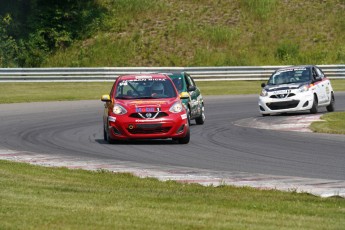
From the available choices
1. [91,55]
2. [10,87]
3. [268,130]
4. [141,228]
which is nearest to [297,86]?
[268,130]

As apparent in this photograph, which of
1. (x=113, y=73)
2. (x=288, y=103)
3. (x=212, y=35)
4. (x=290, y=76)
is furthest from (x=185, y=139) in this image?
(x=212, y=35)

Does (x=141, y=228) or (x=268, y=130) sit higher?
(x=141, y=228)

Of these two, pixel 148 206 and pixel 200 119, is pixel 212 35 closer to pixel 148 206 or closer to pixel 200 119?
pixel 200 119

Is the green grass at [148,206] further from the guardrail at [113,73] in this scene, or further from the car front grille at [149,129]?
the guardrail at [113,73]

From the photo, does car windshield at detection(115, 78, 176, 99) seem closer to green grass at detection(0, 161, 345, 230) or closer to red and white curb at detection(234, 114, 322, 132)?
red and white curb at detection(234, 114, 322, 132)

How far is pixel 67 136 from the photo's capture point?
22.0 m

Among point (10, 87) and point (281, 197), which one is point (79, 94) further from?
point (281, 197)

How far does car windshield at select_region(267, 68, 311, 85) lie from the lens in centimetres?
2880

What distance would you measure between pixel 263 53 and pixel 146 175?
36.7 m

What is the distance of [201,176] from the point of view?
1403 centimetres

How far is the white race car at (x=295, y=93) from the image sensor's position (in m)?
27.8

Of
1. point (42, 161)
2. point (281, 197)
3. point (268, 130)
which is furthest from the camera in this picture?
point (268, 130)

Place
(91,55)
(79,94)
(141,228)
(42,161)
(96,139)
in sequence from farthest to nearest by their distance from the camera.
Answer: (91,55) → (79,94) → (96,139) → (42,161) → (141,228)

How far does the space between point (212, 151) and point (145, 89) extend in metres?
3.37
